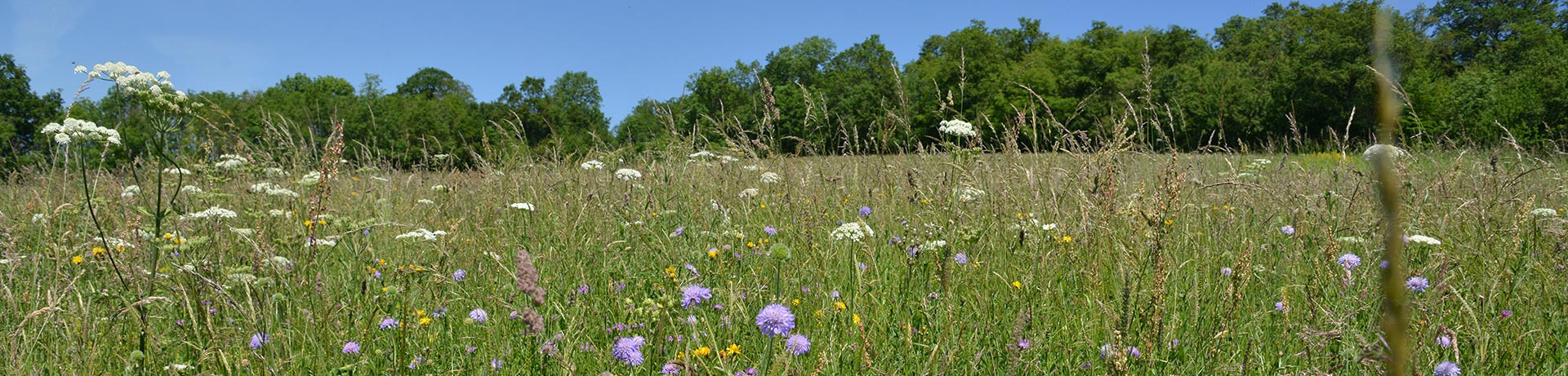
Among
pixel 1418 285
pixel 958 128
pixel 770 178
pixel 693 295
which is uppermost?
pixel 958 128

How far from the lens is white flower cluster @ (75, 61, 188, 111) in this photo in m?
2.03

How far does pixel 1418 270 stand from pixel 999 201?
4.68ft

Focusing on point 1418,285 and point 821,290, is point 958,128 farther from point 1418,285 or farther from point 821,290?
point 1418,285

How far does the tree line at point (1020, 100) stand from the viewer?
14.8 feet

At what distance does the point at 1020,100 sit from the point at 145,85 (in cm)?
3167

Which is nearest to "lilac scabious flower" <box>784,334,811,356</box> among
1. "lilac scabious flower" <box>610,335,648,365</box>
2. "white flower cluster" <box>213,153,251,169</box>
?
"lilac scabious flower" <box>610,335,648,365</box>

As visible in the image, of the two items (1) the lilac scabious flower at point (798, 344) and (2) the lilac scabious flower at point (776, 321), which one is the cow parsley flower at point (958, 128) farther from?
(2) the lilac scabious flower at point (776, 321)

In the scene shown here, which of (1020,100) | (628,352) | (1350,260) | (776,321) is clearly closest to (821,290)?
(628,352)

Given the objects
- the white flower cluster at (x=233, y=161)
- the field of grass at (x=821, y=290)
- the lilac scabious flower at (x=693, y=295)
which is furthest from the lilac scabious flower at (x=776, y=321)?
the white flower cluster at (x=233, y=161)

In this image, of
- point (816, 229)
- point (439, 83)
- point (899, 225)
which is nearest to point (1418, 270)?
point (899, 225)

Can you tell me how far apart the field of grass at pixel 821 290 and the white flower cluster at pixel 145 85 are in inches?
12.5

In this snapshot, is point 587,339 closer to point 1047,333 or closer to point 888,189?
point 1047,333

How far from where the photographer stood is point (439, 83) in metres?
69.8

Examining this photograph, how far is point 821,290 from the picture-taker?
232 cm
